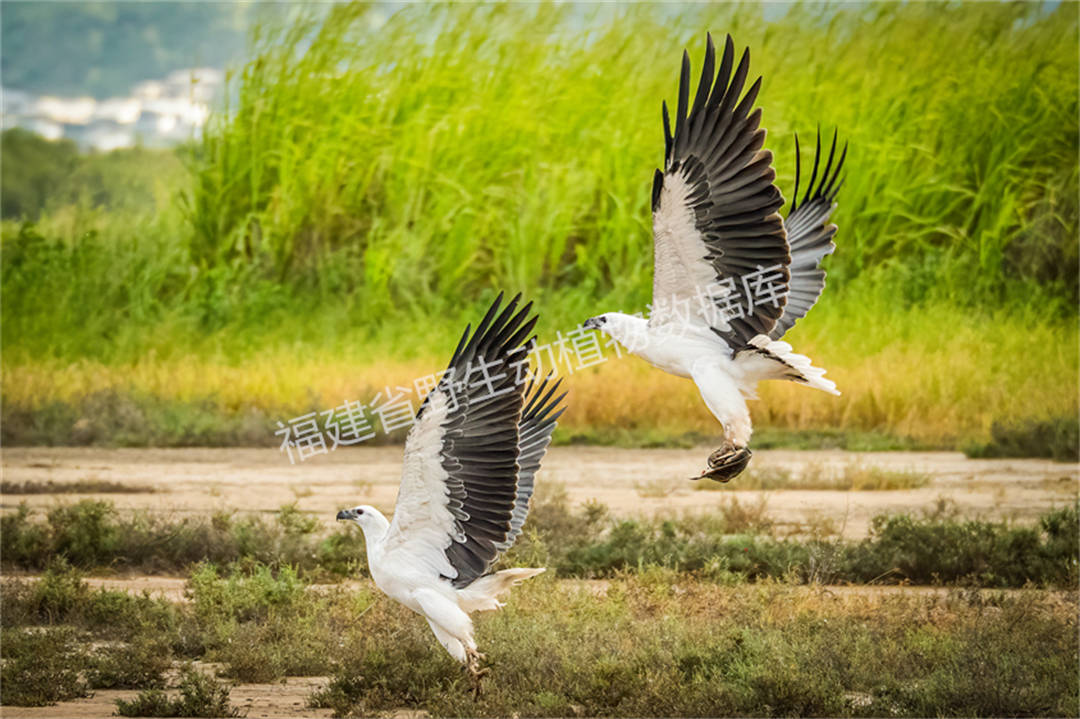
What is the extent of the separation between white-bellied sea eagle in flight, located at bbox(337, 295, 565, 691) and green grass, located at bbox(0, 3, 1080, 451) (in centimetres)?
946

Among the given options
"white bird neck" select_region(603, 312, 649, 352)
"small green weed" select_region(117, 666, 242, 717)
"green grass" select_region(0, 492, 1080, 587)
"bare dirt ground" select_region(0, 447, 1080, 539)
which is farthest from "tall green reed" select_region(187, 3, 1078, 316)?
"small green weed" select_region(117, 666, 242, 717)

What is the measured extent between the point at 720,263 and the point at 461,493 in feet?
5.74

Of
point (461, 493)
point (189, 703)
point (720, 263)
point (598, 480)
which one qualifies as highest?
point (720, 263)

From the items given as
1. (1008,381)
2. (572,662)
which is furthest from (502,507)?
(1008,381)

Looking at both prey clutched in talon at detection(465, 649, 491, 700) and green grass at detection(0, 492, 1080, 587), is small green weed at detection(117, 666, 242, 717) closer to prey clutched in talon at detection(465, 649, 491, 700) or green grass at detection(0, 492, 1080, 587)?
prey clutched in talon at detection(465, 649, 491, 700)

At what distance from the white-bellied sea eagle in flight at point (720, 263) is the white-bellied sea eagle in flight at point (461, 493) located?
38.0 inches

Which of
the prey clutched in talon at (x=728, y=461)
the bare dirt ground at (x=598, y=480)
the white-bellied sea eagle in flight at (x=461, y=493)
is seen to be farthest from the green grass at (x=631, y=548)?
the white-bellied sea eagle in flight at (x=461, y=493)

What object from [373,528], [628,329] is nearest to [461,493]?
[373,528]

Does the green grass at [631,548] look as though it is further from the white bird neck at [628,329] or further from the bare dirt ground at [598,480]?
the white bird neck at [628,329]

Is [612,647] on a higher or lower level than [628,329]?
lower

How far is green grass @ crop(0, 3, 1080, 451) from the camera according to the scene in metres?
17.2

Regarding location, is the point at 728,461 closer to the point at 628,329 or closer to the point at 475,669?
the point at 628,329

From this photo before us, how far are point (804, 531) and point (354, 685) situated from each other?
4.70m

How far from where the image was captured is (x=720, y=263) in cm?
691
